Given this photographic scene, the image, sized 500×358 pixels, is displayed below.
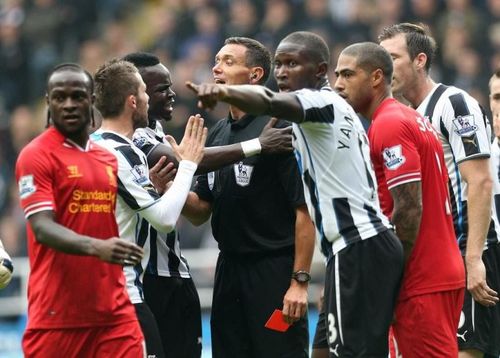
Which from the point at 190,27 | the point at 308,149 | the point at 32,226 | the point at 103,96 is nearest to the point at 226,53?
the point at 103,96

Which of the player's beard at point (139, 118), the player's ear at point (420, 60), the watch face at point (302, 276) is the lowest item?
the watch face at point (302, 276)

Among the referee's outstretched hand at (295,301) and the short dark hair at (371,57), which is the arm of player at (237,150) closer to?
the short dark hair at (371,57)

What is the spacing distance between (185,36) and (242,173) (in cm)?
1038

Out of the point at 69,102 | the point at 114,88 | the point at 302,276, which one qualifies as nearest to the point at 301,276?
the point at 302,276

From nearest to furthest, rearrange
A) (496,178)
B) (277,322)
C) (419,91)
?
(277,322)
(419,91)
(496,178)

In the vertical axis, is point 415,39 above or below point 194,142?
above

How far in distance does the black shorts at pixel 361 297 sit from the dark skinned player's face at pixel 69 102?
1688 millimetres

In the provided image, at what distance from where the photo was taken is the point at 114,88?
7832 mm

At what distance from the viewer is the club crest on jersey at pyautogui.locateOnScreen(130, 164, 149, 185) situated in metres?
7.51

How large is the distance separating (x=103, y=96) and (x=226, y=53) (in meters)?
1.22

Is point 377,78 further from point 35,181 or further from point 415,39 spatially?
point 35,181

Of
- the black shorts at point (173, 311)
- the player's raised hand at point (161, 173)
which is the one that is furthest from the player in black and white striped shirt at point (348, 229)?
the black shorts at point (173, 311)

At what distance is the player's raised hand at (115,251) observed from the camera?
640 centimetres

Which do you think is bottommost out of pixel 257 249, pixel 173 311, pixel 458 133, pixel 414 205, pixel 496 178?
pixel 173 311
